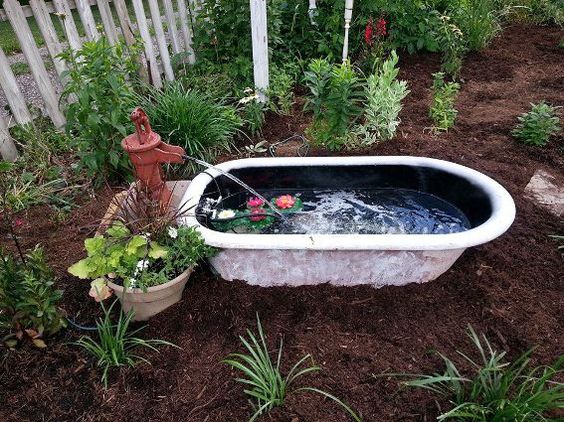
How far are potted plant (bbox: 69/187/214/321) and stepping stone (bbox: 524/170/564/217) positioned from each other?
207 centimetres

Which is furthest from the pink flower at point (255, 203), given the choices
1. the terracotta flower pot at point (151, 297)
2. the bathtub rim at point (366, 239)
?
the terracotta flower pot at point (151, 297)

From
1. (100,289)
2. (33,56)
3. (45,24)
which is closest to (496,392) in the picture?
(100,289)

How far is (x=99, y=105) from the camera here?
8.01 ft

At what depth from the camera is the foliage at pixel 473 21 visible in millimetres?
4417

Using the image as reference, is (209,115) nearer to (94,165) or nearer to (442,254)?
(94,165)

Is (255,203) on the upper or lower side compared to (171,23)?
lower

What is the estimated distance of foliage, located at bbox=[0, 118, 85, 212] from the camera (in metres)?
2.70

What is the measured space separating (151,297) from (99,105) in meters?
1.24

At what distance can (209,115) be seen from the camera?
3.14 m

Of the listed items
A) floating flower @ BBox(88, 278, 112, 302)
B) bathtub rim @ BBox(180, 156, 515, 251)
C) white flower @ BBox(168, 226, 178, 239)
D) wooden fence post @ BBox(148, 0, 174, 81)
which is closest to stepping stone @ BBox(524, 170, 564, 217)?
bathtub rim @ BBox(180, 156, 515, 251)

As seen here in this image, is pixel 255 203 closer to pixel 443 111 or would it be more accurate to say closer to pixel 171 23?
pixel 443 111

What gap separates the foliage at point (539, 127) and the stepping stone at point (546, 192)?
34cm

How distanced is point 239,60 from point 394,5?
1.65 metres

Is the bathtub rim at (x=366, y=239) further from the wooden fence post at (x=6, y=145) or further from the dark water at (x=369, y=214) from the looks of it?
the wooden fence post at (x=6, y=145)
